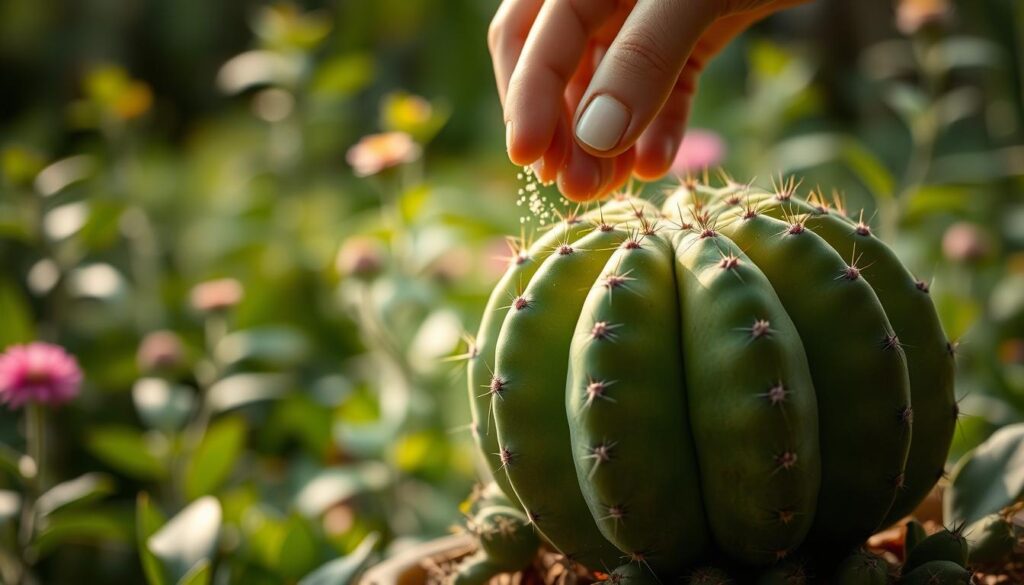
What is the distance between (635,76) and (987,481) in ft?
1.93

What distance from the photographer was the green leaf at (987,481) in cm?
103

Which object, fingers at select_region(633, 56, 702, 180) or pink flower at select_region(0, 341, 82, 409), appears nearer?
fingers at select_region(633, 56, 702, 180)

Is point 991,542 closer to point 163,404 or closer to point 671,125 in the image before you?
point 671,125

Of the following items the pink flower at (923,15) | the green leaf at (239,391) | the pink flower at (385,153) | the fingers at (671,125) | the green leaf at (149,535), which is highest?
the fingers at (671,125)

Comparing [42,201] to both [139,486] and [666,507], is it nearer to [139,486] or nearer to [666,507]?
[139,486]

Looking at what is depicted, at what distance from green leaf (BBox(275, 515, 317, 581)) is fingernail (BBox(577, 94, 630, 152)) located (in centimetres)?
65

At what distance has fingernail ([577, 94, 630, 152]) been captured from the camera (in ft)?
2.90

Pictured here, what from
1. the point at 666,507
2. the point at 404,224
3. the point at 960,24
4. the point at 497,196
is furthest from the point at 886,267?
the point at 960,24

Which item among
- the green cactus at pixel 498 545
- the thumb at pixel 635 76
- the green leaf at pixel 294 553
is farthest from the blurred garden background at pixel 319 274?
the thumb at pixel 635 76

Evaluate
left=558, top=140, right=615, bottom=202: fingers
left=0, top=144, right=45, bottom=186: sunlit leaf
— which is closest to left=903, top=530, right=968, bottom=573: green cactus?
left=558, top=140, right=615, bottom=202: fingers

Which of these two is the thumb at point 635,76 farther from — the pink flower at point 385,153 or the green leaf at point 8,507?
the green leaf at point 8,507

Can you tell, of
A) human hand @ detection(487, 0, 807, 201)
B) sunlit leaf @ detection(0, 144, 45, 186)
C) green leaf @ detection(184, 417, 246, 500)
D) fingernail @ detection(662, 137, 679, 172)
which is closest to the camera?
Result: human hand @ detection(487, 0, 807, 201)

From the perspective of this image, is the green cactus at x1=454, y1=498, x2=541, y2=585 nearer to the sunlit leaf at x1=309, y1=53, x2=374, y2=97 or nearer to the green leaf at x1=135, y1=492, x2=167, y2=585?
the green leaf at x1=135, y1=492, x2=167, y2=585

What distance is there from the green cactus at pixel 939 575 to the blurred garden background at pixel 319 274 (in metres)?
0.24
